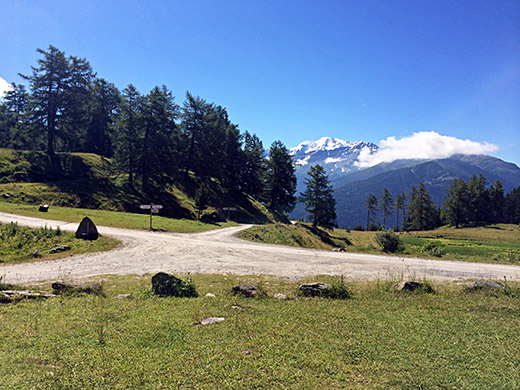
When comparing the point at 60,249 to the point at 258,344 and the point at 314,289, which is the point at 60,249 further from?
the point at 258,344

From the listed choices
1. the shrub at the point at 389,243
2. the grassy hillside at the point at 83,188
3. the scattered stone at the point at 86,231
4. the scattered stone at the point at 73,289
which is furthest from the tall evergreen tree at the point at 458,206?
the scattered stone at the point at 73,289

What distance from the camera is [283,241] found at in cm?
3294

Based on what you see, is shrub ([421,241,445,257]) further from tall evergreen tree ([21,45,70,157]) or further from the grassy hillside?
tall evergreen tree ([21,45,70,157])

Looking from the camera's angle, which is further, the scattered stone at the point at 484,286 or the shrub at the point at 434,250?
the shrub at the point at 434,250

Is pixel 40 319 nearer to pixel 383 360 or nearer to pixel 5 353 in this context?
pixel 5 353

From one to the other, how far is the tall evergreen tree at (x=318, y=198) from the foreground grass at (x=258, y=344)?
53.2 meters

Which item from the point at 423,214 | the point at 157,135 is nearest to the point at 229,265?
the point at 157,135

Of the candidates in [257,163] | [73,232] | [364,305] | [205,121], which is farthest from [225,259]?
[257,163]

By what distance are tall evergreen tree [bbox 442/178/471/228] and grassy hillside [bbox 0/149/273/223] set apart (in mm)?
82247

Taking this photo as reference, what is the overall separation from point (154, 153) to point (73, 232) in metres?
34.2

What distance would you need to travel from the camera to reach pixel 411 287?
12.3 meters

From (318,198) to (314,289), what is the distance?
53.5m

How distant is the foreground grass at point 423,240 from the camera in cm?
2794

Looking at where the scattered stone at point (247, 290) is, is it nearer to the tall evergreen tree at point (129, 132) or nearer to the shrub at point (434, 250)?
the shrub at point (434, 250)
